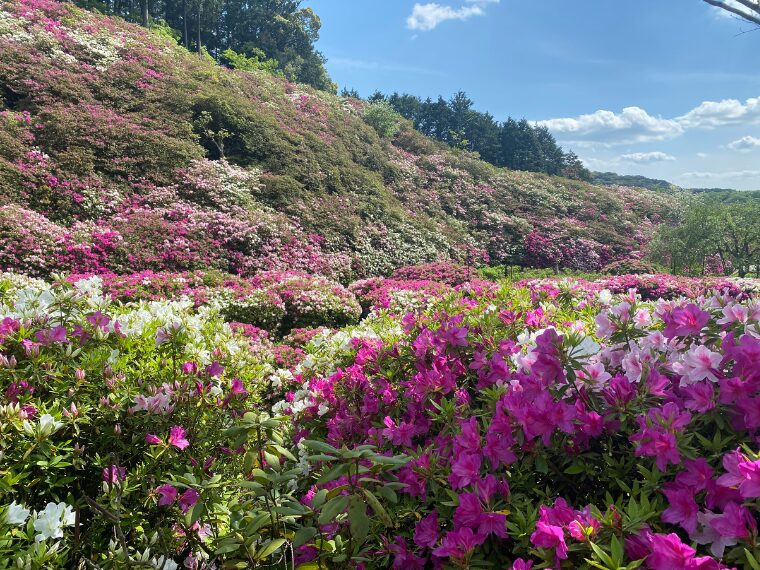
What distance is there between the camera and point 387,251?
50.3ft

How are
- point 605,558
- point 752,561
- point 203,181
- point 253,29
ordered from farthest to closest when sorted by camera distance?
point 253,29, point 203,181, point 605,558, point 752,561

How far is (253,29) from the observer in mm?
43219

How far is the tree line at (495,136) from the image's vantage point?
45.0m

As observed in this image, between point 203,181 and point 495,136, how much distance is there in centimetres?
3898

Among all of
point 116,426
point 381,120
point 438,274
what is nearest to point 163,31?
point 381,120

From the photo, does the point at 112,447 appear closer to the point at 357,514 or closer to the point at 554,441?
the point at 357,514

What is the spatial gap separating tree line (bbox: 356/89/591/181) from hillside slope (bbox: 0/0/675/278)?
23135 millimetres

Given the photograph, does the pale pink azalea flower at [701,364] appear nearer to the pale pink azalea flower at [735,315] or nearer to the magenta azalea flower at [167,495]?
the pale pink azalea flower at [735,315]

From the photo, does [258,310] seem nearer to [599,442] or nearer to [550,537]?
[599,442]

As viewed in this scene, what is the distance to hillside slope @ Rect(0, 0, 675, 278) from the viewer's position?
34.1ft

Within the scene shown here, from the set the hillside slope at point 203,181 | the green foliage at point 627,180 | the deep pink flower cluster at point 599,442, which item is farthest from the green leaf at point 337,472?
the green foliage at point 627,180

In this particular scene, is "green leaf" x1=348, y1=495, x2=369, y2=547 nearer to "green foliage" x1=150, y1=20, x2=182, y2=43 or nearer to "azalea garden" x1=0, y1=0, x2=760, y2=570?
"azalea garden" x1=0, y1=0, x2=760, y2=570

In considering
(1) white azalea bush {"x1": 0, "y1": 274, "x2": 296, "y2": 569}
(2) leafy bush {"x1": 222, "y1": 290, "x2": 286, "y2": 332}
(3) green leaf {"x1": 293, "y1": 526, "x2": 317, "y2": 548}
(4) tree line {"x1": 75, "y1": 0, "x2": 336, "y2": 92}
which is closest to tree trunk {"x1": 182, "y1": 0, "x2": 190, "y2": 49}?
(4) tree line {"x1": 75, "y1": 0, "x2": 336, "y2": 92}

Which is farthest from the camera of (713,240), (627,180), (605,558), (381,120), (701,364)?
(627,180)
